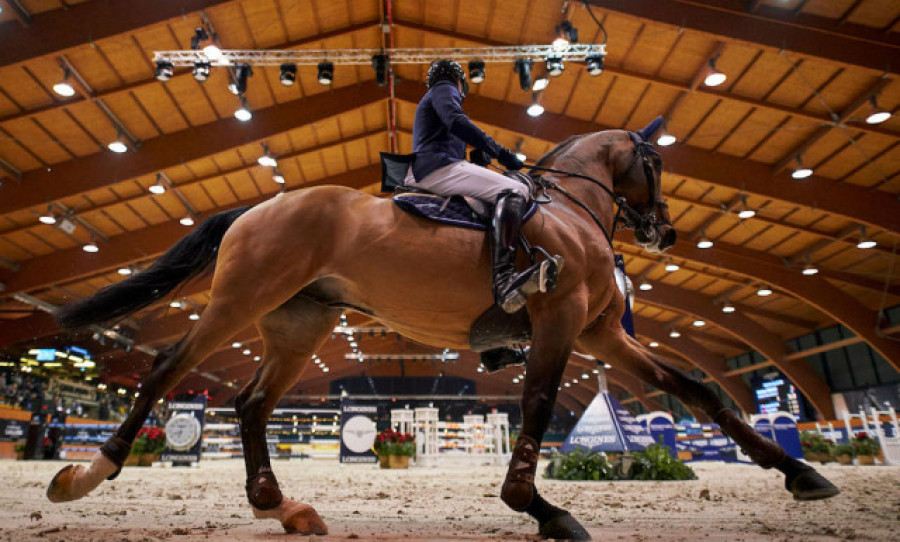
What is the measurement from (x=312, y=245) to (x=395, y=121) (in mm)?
10984

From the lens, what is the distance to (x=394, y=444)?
41.7ft

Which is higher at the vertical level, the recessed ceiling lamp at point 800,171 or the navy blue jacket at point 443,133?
the recessed ceiling lamp at point 800,171

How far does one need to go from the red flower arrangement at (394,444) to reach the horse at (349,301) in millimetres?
10612

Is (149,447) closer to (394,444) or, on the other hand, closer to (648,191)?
(394,444)

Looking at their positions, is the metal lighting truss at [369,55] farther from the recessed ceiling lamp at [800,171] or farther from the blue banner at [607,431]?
the recessed ceiling lamp at [800,171]

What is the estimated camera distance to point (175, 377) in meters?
2.22

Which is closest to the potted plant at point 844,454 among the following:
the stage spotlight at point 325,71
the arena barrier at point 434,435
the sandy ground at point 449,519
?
the arena barrier at point 434,435

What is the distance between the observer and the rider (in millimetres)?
2084

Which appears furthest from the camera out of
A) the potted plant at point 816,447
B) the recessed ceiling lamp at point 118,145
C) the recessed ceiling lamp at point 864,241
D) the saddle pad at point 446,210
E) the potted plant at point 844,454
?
the potted plant at point 816,447

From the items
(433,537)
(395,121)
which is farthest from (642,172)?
(395,121)

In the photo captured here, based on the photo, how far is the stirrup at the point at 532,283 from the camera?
2.04m

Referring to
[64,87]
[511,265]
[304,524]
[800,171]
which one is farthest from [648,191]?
[800,171]

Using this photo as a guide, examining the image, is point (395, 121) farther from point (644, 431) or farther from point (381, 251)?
point (381, 251)

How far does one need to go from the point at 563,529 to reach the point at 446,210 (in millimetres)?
1401
